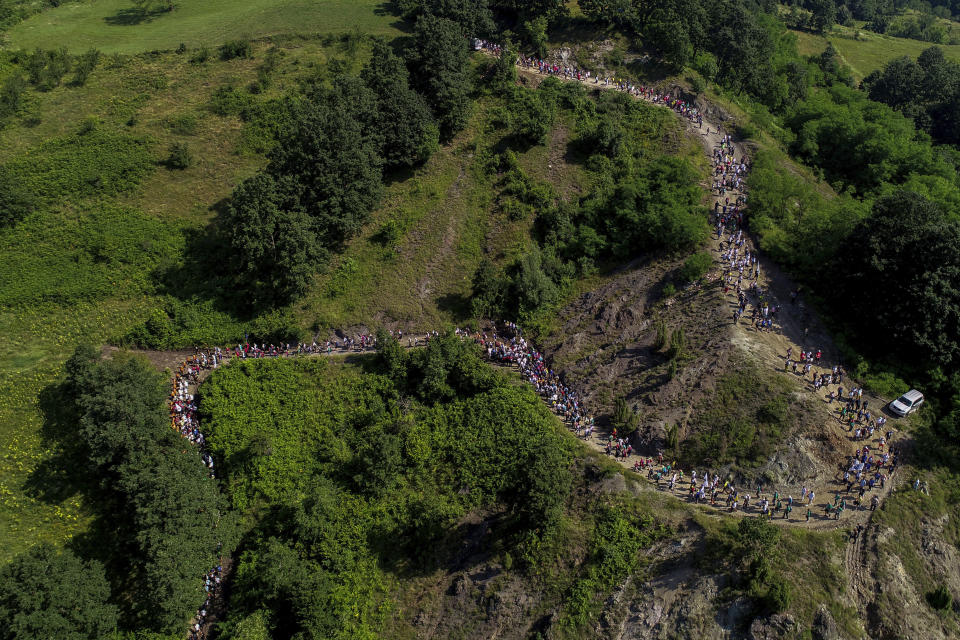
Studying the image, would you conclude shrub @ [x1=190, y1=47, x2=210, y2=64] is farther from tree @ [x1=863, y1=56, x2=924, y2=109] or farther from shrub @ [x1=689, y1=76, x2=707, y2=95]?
tree @ [x1=863, y1=56, x2=924, y2=109]

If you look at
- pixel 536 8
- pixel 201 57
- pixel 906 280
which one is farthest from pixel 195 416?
pixel 536 8

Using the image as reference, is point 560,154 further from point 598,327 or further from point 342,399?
point 342,399

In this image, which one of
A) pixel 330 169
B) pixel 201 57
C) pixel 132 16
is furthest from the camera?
pixel 132 16

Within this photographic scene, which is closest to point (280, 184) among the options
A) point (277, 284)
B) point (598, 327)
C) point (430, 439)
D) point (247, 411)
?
point (277, 284)

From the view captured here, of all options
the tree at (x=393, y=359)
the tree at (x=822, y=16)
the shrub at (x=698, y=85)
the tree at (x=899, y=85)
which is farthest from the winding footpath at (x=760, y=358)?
the tree at (x=822, y=16)

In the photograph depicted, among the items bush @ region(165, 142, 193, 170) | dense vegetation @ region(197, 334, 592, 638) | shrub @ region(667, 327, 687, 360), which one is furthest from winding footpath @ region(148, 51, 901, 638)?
bush @ region(165, 142, 193, 170)

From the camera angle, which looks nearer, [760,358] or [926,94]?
[760,358]

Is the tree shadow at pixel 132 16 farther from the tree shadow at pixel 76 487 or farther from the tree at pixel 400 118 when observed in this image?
the tree shadow at pixel 76 487

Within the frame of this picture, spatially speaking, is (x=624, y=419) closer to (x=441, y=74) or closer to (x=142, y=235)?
(x=441, y=74)
